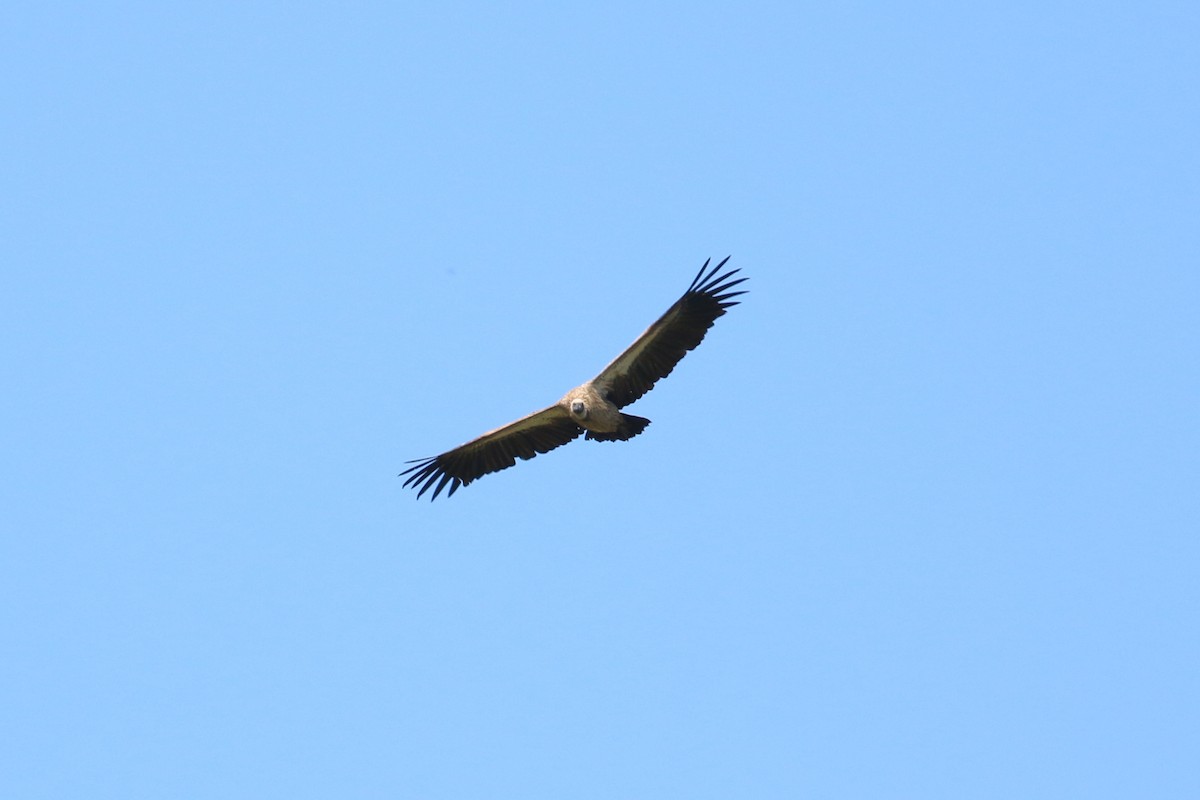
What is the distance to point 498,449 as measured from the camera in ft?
78.0

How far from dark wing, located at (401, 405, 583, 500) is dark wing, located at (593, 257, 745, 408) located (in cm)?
119

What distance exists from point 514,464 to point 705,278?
13.7ft

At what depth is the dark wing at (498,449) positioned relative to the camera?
23.1 meters

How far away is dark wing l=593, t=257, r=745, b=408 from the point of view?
21.8 metres

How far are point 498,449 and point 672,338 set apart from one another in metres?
3.43

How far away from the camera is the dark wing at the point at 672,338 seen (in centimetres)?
2175

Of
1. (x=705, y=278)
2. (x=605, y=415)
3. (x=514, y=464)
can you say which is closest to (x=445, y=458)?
(x=514, y=464)

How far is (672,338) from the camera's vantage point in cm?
2191

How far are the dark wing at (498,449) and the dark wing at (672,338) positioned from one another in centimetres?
119

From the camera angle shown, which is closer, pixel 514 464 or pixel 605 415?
pixel 605 415

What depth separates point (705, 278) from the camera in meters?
21.9

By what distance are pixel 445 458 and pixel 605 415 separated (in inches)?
124

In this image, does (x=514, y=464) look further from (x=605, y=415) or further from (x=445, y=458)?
(x=605, y=415)

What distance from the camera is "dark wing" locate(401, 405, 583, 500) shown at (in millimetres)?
23125
